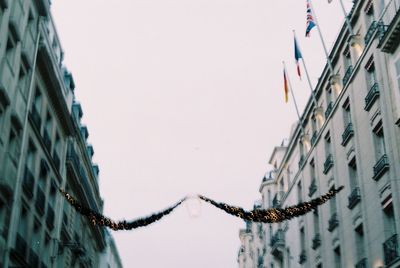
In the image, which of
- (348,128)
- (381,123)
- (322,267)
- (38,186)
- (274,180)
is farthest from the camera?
(274,180)

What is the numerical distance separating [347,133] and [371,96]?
437 cm

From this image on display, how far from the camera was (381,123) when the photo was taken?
102 feet

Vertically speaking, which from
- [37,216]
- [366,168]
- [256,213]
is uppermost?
[366,168]

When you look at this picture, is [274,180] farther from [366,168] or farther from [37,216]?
[37,216]

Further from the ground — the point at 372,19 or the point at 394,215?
Result: the point at 372,19

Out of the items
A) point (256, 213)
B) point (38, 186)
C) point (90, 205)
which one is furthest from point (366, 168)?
point (90, 205)

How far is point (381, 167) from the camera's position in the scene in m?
30.0

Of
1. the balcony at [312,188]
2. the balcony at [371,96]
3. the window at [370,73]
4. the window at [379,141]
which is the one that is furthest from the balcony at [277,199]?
the window at [379,141]

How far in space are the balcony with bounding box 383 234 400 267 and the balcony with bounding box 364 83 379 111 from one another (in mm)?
6956

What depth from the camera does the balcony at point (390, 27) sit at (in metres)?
28.7

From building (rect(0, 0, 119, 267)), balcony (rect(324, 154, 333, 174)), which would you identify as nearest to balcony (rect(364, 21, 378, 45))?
balcony (rect(324, 154, 333, 174))

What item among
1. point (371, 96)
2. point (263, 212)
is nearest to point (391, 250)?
point (371, 96)

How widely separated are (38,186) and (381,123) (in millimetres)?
17259

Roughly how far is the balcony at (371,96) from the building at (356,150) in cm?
5
